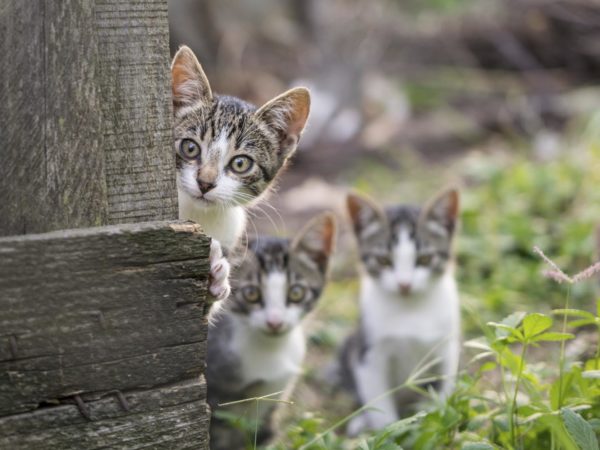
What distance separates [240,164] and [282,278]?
948 millimetres

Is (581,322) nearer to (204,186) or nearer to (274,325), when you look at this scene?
(204,186)

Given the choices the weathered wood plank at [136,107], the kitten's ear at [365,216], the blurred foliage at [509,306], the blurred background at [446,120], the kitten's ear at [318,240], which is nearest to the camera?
the weathered wood plank at [136,107]

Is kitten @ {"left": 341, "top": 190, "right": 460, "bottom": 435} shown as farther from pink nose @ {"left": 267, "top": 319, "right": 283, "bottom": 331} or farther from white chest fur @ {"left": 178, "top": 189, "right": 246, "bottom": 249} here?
white chest fur @ {"left": 178, "top": 189, "right": 246, "bottom": 249}

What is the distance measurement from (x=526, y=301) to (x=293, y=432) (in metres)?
2.66

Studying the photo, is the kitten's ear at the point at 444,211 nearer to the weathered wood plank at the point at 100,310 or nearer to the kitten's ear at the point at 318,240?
the kitten's ear at the point at 318,240

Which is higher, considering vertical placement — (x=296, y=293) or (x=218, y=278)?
(x=218, y=278)

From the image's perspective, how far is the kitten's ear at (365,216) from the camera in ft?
14.5

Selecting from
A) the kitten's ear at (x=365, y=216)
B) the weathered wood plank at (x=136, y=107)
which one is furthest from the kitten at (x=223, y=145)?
the kitten's ear at (x=365, y=216)

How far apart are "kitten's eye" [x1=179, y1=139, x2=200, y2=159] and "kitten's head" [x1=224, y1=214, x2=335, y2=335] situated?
0.80 meters

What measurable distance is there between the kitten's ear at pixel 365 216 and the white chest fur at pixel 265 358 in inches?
34.0

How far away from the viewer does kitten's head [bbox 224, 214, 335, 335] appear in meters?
3.72

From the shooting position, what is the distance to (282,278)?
150 inches

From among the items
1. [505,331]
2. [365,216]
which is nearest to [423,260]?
[365,216]

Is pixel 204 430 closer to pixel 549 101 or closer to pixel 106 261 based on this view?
pixel 106 261
